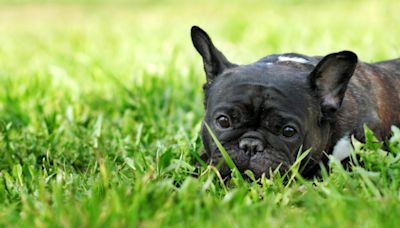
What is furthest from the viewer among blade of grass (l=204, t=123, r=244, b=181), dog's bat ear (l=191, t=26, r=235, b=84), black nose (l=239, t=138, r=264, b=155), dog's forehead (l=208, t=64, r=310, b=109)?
dog's bat ear (l=191, t=26, r=235, b=84)

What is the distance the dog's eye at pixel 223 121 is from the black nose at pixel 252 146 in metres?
0.18

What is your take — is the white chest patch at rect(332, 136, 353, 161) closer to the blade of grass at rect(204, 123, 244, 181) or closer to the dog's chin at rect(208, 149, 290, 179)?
the dog's chin at rect(208, 149, 290, 179)

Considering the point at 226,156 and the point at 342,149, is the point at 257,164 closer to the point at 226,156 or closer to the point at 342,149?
the point at 226,156

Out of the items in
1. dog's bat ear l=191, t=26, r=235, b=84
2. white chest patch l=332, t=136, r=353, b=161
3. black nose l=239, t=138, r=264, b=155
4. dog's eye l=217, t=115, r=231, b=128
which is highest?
dog's bat ear l=191, t=26, r=235, b=84

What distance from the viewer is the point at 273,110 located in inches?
169

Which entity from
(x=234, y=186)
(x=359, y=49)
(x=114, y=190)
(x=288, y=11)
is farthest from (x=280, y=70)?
(x=288, y=11)

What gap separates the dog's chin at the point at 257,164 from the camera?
4180 millimetres

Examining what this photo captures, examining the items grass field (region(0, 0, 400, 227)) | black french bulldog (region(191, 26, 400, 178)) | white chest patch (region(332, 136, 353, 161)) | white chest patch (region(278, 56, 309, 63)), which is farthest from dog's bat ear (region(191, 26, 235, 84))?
white chest patch (region(332, 136, 353, 161))

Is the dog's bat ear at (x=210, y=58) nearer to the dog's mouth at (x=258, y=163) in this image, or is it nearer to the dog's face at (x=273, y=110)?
the dog's face at (x=273, y=110)

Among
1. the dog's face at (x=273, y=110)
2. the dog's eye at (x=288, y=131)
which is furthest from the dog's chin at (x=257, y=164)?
the dog's eye at (x=288, y=131)

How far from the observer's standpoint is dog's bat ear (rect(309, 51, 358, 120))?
14.6ft

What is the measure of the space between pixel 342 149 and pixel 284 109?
0.52 meters

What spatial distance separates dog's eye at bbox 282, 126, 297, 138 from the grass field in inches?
10.2

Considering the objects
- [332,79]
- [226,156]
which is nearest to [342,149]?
[332,79]
